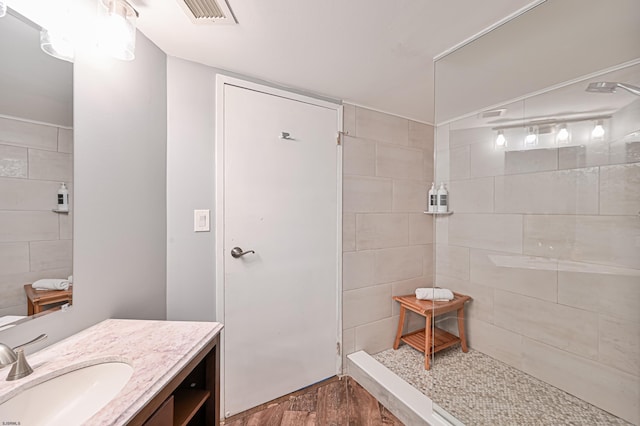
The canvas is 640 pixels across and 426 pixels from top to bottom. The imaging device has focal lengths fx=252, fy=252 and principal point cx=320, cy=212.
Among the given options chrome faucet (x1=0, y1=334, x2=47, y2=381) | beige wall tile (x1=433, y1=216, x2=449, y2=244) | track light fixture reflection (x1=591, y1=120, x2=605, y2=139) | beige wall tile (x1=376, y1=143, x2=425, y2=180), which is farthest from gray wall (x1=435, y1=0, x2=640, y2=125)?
chrome faucet (x1=0, y1=334, x2=47, y2=381)

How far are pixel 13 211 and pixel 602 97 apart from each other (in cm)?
244

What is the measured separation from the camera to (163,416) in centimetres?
69

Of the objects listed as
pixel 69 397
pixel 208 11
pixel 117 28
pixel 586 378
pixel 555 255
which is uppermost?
pixel 208 11

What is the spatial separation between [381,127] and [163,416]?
2.08m

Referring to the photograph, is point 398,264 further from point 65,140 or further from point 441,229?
point 65,140

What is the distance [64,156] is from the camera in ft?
2.81

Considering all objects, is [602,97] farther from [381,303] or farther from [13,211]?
[13,211]

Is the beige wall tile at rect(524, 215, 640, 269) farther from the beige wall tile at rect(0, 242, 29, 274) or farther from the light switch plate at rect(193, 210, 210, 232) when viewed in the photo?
the beige wall tile at rect(0, 242, 29, 274)

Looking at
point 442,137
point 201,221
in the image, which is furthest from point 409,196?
point 201,221

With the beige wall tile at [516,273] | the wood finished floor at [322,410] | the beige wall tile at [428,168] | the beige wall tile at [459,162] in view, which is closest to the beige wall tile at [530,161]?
the beige wall tile at [459,162]

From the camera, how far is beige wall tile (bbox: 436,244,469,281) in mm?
1906

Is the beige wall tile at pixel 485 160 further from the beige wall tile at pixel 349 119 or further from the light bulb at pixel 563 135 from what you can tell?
the beige wall tile at pixel 349 119

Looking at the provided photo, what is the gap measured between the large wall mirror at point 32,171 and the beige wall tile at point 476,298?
223cm

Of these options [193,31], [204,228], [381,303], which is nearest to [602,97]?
[381,303]
